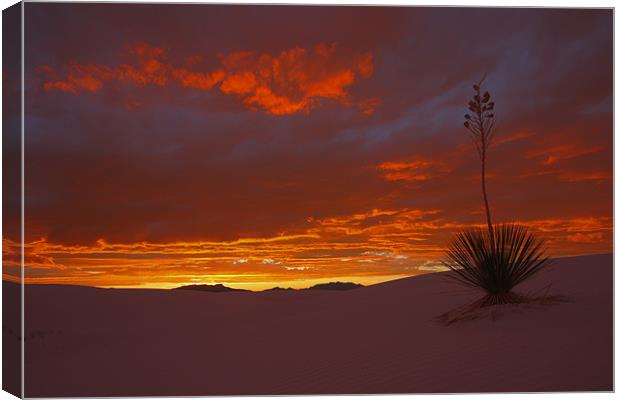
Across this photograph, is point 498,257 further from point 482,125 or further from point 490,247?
point 482,125

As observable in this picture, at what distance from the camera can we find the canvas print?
8719 millimetres

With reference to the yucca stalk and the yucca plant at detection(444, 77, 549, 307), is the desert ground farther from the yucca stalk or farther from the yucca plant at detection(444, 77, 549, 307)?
the yucca stalk

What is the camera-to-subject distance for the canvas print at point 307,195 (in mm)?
8719

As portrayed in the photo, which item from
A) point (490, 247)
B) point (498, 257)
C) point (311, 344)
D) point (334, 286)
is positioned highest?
point (490, 247)

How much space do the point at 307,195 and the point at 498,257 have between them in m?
2.13

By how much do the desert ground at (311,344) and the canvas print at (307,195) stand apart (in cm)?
2

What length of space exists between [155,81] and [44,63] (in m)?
1.09

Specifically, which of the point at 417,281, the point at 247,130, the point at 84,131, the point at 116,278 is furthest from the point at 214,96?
the point at 417,281

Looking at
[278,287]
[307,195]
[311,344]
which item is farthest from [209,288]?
[307,195]

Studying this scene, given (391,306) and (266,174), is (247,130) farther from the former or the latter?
(391,306)

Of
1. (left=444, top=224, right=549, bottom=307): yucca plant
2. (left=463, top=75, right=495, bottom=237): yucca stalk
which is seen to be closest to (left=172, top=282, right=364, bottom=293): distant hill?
(left=444, top=224, right=549, bottom=307): yucca plant

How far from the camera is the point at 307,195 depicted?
9453mm

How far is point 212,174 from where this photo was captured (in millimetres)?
9336

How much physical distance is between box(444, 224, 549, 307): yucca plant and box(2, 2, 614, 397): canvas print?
0.9 inches
